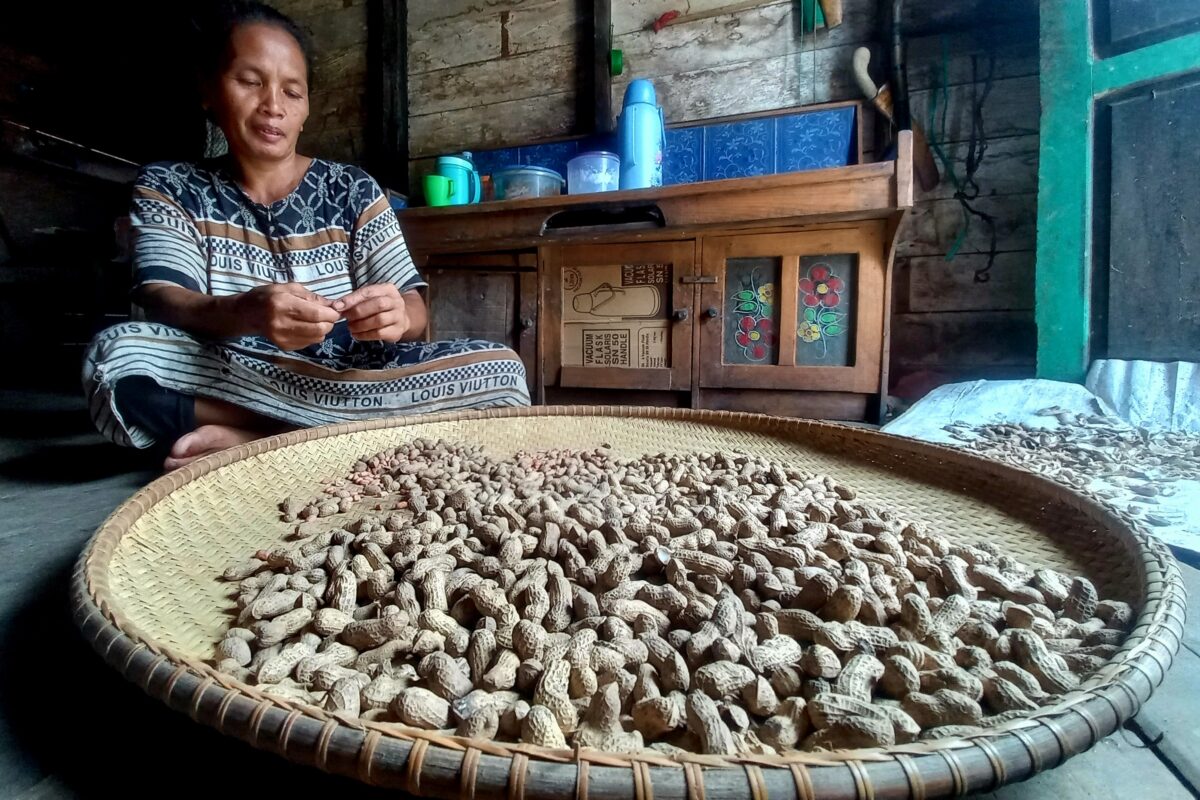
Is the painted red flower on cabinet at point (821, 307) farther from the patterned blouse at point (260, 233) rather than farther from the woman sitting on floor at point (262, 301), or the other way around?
the patterned blouse at point (260, 233)

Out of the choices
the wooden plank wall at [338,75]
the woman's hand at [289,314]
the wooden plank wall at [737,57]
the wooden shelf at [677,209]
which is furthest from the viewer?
the wooden plank wall at [338,75]

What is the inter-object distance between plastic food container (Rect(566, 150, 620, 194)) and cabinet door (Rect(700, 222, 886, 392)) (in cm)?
45

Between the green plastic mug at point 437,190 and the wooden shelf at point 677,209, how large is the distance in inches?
4.6

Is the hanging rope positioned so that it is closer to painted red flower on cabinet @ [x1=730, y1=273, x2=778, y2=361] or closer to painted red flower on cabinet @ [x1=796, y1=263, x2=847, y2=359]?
painted red flower on cabinet @ [x1=796, y1=263, x2=847, y2=359]

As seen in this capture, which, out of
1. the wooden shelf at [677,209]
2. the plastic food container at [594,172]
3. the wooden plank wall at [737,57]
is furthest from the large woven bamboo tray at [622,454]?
the wooden plank wall at [737,57]

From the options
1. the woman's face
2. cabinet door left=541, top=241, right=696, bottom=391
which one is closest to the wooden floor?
the woman's face

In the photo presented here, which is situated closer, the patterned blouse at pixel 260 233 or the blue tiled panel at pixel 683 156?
the patterned blouse at pixel 260 233

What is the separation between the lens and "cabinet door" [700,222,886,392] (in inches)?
73.4

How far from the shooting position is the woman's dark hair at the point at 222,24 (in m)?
1.31

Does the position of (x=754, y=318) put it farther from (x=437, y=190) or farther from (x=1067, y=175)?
(x=437, y=190)

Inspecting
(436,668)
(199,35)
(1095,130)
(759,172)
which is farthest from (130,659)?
(1095,130)

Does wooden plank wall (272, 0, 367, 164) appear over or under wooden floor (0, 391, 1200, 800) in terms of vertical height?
over

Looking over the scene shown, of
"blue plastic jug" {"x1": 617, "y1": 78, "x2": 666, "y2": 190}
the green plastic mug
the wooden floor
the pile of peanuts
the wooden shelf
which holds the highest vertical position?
"blue plastic jug" {"x1": 617, "y1": 78, "x2": 666, "y2": 190}

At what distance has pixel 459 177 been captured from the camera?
2443mm
